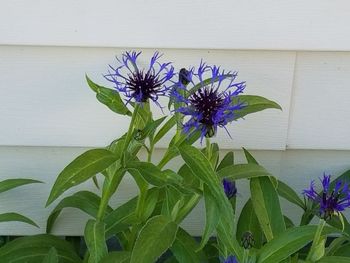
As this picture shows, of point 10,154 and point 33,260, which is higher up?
point 10,154

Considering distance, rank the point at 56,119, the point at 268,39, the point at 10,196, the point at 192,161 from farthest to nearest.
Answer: the point at 10,196
the point at 56,119
the point at 268,39
the point at 192,161

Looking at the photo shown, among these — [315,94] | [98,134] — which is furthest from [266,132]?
[98,134]

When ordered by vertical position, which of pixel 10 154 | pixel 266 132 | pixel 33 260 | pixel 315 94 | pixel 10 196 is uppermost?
pixel 315 94

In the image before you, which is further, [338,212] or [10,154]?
[10,154]

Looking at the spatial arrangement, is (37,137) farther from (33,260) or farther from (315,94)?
(315,94)

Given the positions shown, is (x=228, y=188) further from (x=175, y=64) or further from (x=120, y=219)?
(x=175, y=64)

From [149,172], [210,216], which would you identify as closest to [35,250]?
[149,172]
